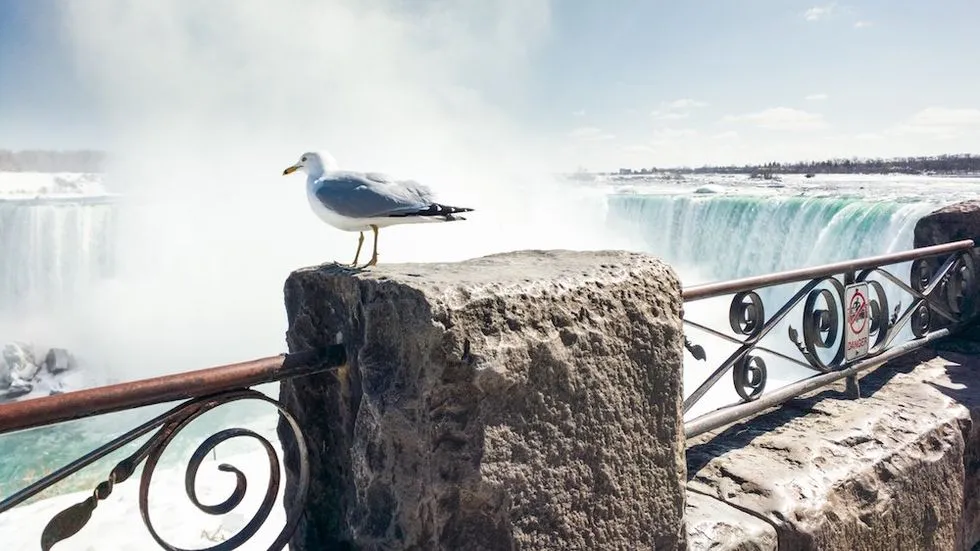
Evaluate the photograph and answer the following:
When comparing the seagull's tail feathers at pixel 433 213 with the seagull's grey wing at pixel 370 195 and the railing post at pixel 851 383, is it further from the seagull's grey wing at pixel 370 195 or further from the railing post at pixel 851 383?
the railing post at pixel 851 383

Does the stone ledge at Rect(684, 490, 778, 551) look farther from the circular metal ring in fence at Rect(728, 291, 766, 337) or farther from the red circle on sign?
the red circle on sign

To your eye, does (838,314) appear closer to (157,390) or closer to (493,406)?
(493,406)

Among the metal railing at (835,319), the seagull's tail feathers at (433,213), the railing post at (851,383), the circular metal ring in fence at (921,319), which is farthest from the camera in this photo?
the circular metal ring in fence at (921,319)

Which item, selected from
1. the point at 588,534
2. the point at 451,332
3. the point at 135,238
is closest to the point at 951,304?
the point at 588,534

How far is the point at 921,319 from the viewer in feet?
10.1

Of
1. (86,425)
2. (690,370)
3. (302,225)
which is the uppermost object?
(302,225)

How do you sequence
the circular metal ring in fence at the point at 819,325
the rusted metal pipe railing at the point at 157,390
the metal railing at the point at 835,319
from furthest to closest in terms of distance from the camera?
the circular metal ring in fence at the point at 819,325
the metal railing at the point at 835,319
the rusted metal pipe railing at the point at 157,390

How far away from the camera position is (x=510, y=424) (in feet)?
3.68

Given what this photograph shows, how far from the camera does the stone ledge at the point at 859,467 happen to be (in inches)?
68.7

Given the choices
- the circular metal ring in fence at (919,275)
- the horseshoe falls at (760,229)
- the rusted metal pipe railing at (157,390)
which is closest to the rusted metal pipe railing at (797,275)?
the circular metal ring in fence at (919,275)

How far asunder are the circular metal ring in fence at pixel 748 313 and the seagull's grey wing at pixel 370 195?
1.10 meters

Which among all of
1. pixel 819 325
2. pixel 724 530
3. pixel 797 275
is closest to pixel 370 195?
pixel 724 530

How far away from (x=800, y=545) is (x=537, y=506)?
887mm

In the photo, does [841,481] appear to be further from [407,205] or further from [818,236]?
[818,236]
